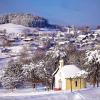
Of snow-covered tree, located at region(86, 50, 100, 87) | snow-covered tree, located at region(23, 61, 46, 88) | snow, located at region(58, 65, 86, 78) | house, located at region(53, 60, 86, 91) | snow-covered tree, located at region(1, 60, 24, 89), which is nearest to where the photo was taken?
house, located at region(53, 60, 86, 91)

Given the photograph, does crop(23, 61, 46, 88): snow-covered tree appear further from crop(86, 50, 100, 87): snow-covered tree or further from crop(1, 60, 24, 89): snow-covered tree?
crop(86, 50, 100, 87): snow-covered tree

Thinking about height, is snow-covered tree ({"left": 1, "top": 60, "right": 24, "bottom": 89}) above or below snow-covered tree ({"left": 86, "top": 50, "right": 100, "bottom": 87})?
below

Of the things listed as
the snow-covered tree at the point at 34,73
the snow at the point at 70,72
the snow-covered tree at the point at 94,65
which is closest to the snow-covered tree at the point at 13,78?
the snow-covered tree at the point at 34,73

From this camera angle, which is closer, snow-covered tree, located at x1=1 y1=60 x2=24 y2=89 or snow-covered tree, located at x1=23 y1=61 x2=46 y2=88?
snow-covered tree, located at x1=1 y1=60 x2=24 y2=89

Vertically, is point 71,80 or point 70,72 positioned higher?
point 70,72

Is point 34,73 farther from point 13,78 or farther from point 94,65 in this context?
point 94,65

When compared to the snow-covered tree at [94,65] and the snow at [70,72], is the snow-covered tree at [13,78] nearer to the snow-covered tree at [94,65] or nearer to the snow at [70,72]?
the snow at [70,72]

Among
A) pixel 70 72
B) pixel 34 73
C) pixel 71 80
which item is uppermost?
pixel 70 72

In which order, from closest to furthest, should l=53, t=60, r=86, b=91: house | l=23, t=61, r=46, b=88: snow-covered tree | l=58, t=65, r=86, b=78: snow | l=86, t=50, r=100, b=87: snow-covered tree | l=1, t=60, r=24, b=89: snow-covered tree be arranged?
l=53, t=60, r=86, b=91: house → l=58, t=65, r=86, b=78: snow → l=86, t=50, r=100, b=87: snow-covered tree → l=1, t=60, r=24, b=89: snow-covered tree → l=23, t=61, r=46, b=88: snow-covered tree

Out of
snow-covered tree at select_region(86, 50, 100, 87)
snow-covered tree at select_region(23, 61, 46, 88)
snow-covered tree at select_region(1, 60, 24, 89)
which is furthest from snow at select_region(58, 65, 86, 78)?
snow-covered tree at select_region(1, 60, 24, 89)

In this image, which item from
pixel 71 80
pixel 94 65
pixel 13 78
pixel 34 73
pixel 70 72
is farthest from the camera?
pixel 34 73

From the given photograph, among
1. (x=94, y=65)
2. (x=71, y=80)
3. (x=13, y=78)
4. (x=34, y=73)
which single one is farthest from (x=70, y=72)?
(x=13, y=78)

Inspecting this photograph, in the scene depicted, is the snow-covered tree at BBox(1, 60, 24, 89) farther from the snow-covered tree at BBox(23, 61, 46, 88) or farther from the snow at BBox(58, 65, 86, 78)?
the snow at BBox(58, 65, 86, 78)

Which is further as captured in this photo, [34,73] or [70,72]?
[34,73]
